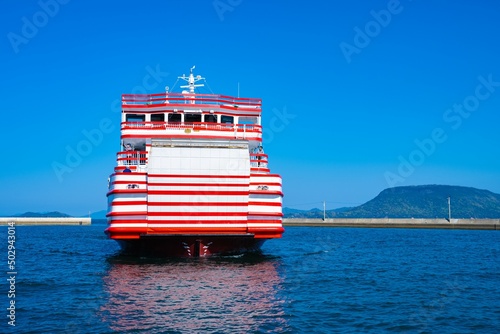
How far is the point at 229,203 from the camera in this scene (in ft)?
84.8

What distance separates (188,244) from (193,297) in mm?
8869

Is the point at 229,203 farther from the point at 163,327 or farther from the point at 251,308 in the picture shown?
the point at 163,327

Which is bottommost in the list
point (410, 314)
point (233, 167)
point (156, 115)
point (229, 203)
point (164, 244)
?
point (410, 314)

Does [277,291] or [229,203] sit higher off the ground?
[229,203]

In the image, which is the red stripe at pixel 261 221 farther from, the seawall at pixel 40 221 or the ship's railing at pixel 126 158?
the seawall at pixel 40 221

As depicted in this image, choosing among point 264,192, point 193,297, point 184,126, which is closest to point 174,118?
point 184,126

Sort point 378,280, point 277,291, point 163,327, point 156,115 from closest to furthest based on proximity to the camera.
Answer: point 163,327, point 277,291, point 378,280, point 156,115

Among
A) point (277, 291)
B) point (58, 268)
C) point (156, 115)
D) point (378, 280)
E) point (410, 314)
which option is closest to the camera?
point (410, 314)

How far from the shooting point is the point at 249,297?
56.2 feet

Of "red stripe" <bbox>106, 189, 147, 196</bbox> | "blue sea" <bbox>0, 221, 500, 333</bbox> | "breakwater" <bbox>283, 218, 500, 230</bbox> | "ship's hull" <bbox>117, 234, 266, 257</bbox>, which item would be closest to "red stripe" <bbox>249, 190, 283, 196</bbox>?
"ship's hull" <bbox>117, 234, 266, 257</bbox>

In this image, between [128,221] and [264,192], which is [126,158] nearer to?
[128,221]

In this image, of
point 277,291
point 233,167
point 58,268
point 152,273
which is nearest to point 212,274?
point 152,273

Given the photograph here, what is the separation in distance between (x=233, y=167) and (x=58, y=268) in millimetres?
9647

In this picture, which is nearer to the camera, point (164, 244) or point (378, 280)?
point (378, 280)
